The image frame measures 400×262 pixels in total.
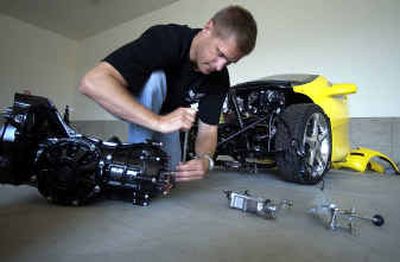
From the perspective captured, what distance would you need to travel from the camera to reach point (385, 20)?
3.74 meters

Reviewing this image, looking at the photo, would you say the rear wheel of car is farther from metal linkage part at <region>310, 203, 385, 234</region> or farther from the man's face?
the man's face

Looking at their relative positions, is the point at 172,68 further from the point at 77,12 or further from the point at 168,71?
the point at 77,12

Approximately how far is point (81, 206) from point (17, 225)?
29cm

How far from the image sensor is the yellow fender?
3.13 m

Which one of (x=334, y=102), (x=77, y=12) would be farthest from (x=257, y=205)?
(x=77, y=12)

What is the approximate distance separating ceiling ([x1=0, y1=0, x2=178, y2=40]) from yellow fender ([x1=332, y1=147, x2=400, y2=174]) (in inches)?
184

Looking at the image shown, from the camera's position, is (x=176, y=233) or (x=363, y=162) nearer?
(x=176, y=233)

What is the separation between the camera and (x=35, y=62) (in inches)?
301

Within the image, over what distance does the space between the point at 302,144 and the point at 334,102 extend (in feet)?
2.70

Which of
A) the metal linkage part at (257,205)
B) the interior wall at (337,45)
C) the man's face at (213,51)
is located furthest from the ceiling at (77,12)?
the metal linkage part at (257,205)

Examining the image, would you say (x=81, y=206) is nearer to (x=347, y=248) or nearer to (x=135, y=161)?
(x=135, y=161)

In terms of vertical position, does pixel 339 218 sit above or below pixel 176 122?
below

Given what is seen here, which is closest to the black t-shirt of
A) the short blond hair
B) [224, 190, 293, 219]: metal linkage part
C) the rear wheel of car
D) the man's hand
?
the short blond hair

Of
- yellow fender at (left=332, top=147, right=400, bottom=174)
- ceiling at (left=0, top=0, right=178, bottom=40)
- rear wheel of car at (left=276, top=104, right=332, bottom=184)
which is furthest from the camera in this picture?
ceiling at (left=0, top=0, right=178, bottom=40)
